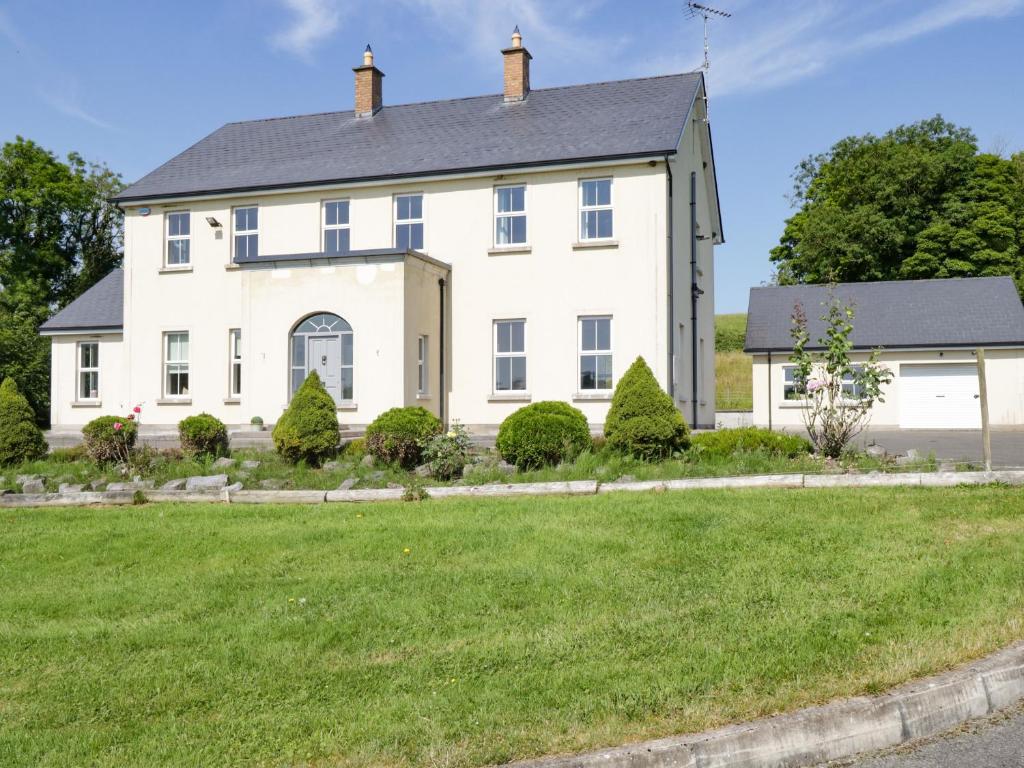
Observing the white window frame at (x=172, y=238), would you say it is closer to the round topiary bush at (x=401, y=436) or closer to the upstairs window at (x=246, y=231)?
the upstairs window at (x=246, y=231)

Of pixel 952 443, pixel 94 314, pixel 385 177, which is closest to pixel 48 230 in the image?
pixel 94 314

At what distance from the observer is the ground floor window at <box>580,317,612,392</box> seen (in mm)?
20516

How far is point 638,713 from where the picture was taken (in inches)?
177

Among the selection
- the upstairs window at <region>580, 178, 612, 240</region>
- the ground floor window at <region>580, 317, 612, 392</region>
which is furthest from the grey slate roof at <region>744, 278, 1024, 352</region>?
the upstairs window at <region>580, 178, 612, 240</region>

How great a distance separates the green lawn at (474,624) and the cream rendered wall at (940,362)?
2041 centimetres

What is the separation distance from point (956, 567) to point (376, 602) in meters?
4.51

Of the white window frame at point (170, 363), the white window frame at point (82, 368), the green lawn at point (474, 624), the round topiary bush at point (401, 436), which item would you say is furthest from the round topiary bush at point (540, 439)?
the white window frame at point (82, 368)

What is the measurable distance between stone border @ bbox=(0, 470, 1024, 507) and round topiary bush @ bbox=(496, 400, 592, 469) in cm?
170

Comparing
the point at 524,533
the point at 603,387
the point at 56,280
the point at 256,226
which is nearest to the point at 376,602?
the point at 524,533

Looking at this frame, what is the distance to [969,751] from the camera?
4.39 metres

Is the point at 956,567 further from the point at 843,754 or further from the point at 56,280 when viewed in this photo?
the point at 56,280

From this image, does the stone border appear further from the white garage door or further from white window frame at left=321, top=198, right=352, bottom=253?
the white garage door

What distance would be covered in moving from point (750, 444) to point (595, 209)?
324 inches

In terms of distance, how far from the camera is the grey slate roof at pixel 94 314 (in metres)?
27.0
